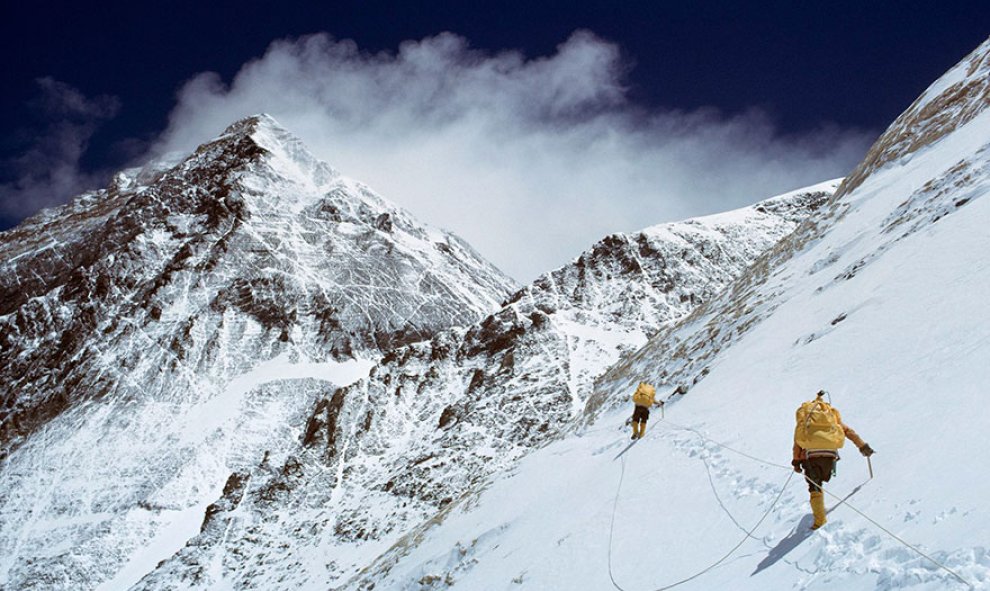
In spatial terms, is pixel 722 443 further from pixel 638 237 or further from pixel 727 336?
pixel 638 237

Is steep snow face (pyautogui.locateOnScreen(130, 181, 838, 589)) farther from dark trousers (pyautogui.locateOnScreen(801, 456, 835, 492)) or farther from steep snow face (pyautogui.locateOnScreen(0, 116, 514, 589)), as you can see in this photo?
dark trousers (pyautogui.locateOnScreen(801, 456, 835, 492))

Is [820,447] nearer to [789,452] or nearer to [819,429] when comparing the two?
[819,429]

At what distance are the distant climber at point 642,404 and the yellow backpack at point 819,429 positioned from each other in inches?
443

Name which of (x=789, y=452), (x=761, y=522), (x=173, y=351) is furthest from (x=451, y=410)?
(x=173, y=351)

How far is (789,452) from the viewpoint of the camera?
46.1 feet

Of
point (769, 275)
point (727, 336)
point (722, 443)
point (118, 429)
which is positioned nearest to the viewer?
point (722, 443)

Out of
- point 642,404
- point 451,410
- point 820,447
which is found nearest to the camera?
point 820,447

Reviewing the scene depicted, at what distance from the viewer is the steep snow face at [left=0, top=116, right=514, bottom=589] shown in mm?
115875

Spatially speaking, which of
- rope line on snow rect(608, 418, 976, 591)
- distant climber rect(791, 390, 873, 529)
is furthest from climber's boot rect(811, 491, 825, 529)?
rope line on snow rect(608, 418, 976, 591)

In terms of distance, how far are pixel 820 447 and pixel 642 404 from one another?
12.1m

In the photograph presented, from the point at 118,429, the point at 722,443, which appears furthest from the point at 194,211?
the point at 722,443

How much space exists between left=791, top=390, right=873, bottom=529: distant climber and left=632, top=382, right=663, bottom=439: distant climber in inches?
447

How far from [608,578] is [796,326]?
A: 13342 millimetres

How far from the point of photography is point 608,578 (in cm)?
1396
